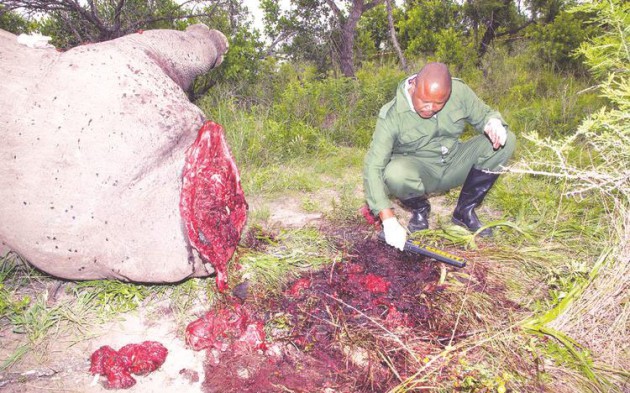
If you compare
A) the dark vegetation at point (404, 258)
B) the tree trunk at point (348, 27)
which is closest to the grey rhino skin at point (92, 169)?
the dark vegetation at point (404, 258)

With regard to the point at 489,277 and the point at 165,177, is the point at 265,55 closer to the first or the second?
the point at 165,177

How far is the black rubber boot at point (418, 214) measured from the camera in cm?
338

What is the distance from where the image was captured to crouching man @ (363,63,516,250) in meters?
2.78

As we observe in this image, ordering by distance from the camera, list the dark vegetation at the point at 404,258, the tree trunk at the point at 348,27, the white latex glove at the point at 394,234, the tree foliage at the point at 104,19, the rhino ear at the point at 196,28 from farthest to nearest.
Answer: the tree trunk at the point at 348,27 → the tree foliage at the point at 104,19 → the rhino ear at the point at 196,28 → the white latex glove at the point at 394,234 → the dark vegetation at the point at 404,258

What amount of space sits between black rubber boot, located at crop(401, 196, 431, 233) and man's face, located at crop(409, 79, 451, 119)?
2.55 ft

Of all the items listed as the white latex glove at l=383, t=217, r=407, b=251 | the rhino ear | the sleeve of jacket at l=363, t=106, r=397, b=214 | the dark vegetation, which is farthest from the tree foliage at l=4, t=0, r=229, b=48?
the white latex glove at l=383, t=217, r=407, b=251

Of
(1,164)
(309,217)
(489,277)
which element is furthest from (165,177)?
(489,277)

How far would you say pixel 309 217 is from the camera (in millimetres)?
3750

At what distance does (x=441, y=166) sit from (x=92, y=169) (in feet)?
8.37

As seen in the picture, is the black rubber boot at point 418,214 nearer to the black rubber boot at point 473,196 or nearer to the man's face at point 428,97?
the black rubber boot at point 473,196

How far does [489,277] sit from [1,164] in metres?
3.01

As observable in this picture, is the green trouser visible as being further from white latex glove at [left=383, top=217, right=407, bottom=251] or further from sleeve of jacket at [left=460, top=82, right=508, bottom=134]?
white latex glove at [left=383, top=217, right=407, bottom=251]

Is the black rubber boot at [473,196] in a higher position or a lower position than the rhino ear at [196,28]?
lower

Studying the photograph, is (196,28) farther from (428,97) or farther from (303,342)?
(303,342)
